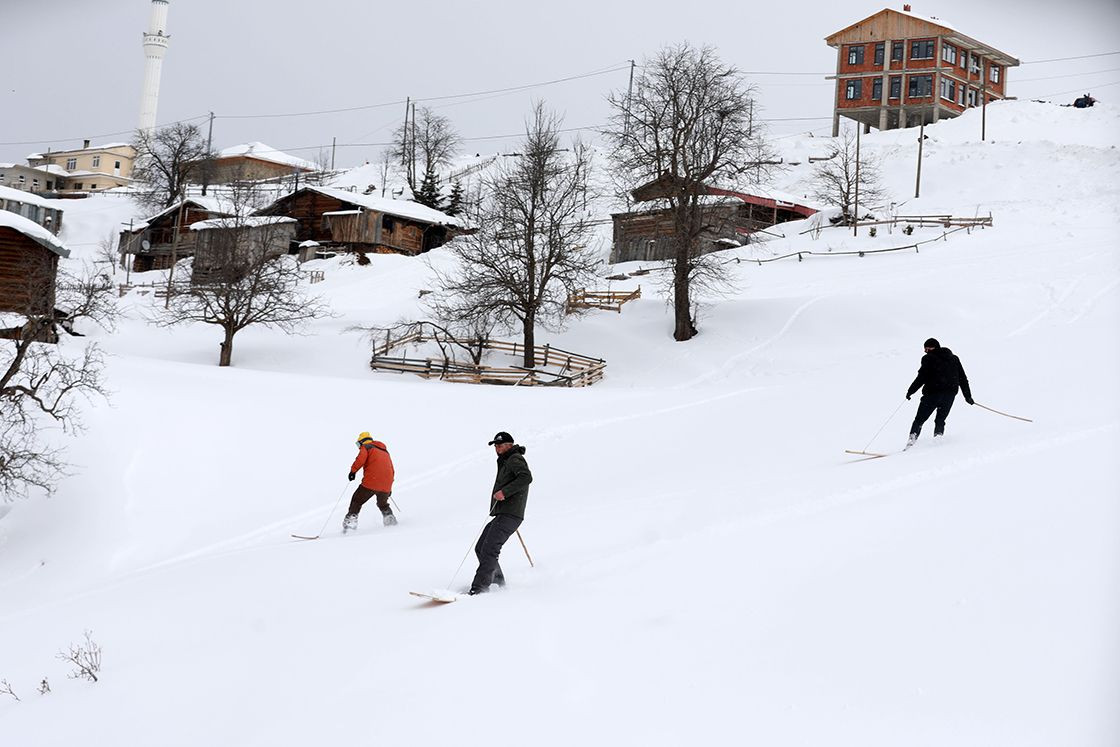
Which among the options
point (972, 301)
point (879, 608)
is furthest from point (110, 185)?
point (879, 608)

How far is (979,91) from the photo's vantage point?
79312mm

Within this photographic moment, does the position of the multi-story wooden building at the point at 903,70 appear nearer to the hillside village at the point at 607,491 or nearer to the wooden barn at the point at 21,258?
the hillside village at the point at 607,491

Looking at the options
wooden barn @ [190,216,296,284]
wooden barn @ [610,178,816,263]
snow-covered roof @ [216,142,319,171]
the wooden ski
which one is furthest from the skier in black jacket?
snow-covered roof @ [216,142,319,171]

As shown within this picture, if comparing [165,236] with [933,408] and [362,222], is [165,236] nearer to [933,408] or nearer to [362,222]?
[362,222]

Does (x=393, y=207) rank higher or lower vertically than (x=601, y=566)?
higher

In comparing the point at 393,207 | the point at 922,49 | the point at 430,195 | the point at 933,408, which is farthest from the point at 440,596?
the point at 922,49

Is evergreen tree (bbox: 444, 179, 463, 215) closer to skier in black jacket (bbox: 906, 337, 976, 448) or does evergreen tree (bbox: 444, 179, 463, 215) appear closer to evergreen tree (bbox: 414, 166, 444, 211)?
evergreen tree (bbox: 414, 166, 444, 211)

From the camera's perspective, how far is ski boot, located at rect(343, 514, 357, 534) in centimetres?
1420

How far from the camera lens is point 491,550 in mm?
9273

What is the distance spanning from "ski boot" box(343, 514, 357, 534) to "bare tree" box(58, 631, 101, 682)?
4.67 m

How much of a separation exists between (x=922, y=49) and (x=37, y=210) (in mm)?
66913

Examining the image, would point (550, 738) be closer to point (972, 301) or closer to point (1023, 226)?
point (972, 301)

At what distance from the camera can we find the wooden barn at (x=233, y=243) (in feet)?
123

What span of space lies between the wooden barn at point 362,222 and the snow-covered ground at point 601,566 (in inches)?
1239
